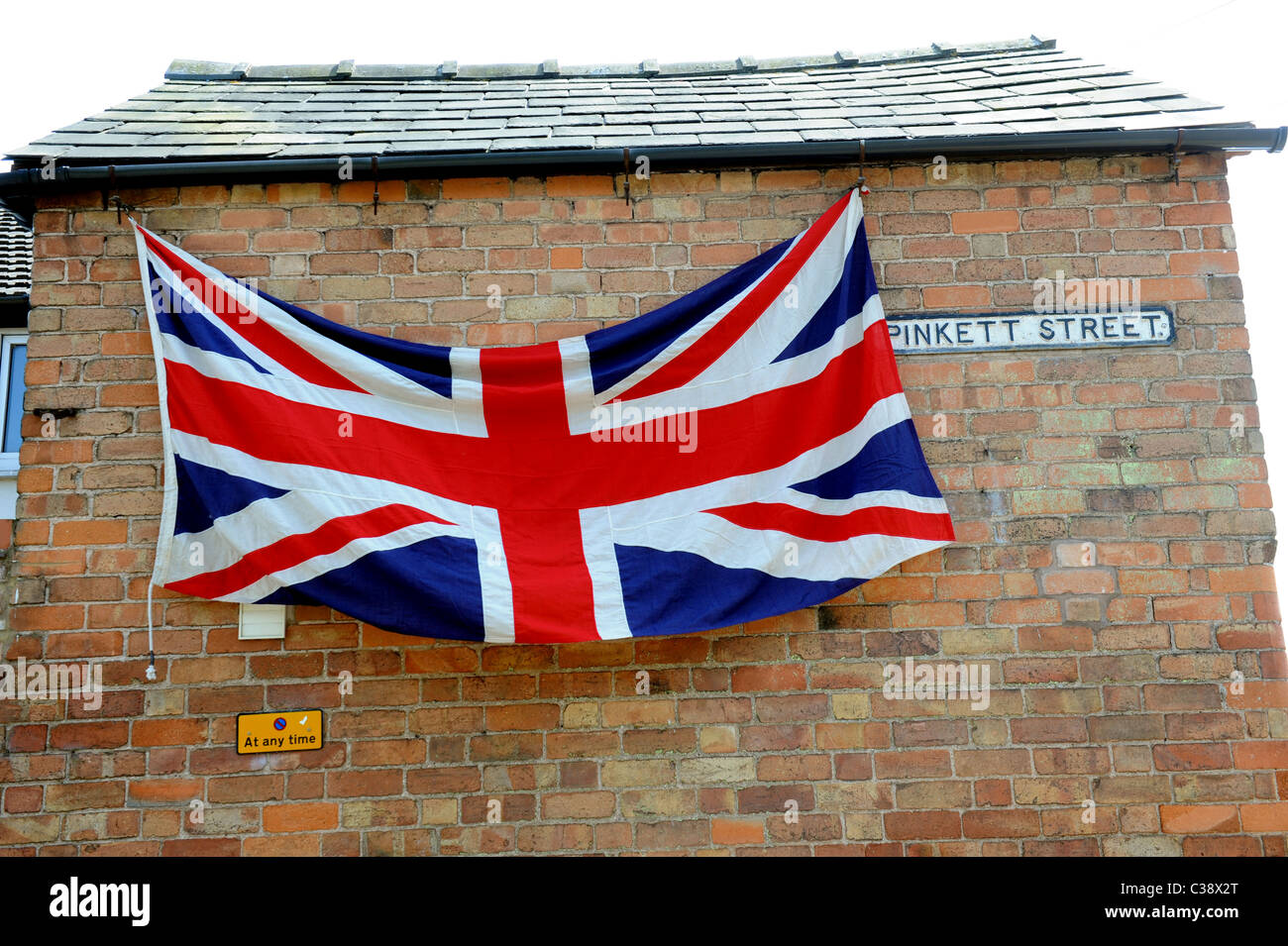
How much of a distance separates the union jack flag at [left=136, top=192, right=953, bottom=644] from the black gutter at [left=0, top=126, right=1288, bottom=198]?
35cm

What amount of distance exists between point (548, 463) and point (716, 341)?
2.49 feet

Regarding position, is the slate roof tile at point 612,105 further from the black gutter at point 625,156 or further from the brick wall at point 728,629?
the brick wall at point 728,629

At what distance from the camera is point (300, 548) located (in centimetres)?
321

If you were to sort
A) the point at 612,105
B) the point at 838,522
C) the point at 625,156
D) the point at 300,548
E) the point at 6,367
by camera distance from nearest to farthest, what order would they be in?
the point at 300,548, the point at 838,522, the point at 625,156, the point at 612,105, the point at 6,367

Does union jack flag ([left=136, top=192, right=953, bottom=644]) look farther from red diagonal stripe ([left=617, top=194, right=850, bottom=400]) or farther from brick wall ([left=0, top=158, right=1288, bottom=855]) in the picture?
brick wall ([left=0, top=158, right=1288, bottom=855])

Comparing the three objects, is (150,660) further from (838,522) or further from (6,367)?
(6,367)

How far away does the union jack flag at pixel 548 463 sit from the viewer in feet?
10.6

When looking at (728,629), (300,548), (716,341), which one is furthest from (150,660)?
(716,341)

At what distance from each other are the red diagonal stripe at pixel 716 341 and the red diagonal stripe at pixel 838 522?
505mm

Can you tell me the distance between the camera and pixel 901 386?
355 cm

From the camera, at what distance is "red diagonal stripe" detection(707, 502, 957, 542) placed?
3336mm

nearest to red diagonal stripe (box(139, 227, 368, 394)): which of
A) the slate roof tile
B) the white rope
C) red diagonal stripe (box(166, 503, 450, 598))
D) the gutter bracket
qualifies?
red diagonal stripe (box(166, 503, 450, 598))
